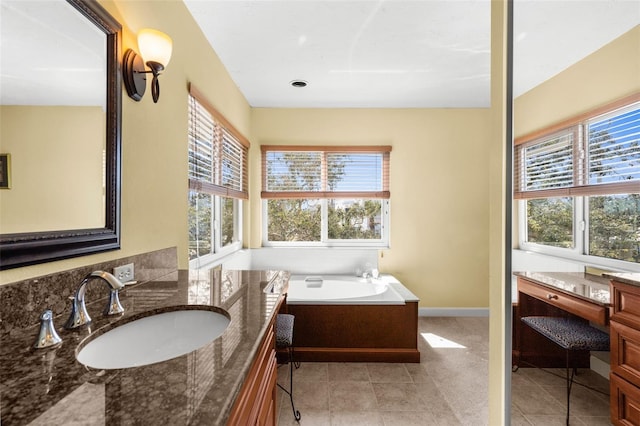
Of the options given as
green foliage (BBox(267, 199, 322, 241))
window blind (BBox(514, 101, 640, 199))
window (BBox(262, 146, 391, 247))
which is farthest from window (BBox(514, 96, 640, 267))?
green foliage (BBox(267, 199, 322, 241))

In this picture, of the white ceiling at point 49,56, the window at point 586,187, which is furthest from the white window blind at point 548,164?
the white ceiling at point 49,56

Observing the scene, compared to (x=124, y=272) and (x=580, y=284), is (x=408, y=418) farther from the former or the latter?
(x=124, y=272)

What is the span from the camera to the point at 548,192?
1153mm

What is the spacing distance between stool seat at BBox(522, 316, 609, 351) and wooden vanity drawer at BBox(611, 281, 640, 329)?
0.09m

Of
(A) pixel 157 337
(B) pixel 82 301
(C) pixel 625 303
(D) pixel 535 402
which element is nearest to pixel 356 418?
(D) pixel 535 402

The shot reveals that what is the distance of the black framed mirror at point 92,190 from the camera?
0.80 m

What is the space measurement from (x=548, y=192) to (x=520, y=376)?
81 cm

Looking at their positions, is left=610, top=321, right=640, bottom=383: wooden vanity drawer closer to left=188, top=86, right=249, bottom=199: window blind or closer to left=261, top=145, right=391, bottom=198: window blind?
left=188, top=86, right=249, bottom=199: window blind

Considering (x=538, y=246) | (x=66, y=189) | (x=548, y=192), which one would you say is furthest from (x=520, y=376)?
(x=66, y=189)

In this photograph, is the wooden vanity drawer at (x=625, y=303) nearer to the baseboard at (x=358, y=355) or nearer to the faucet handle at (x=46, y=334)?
the faucet handle at (x=46, y=334)

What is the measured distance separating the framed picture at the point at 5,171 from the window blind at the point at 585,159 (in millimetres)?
1725

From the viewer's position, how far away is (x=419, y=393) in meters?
2.03

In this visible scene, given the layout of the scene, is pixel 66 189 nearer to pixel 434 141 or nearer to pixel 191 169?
pixel 191 169

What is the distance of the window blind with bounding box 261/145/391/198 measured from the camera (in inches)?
141
